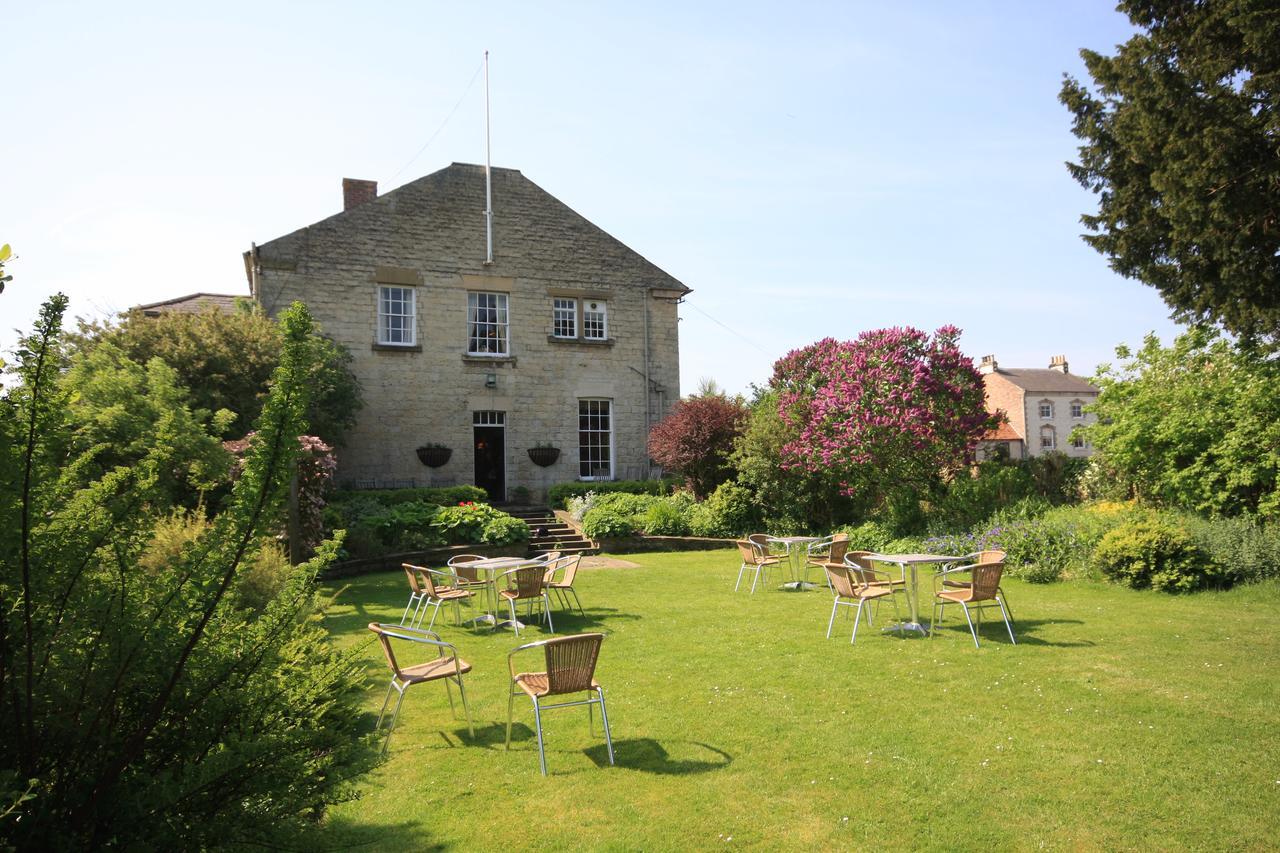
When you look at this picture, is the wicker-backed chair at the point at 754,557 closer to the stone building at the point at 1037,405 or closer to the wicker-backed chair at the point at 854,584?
the wicker-backed chair at the point at 854,584

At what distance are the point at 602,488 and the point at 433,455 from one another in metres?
4.51

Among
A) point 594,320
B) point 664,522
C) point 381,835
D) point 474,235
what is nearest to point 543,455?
point 594,320

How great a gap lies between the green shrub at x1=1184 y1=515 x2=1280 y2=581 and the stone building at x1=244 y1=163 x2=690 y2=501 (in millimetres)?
13860

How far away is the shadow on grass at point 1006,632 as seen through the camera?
7.83m

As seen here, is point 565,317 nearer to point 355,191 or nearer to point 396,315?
point 396,315

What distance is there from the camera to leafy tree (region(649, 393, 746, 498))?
18656mm

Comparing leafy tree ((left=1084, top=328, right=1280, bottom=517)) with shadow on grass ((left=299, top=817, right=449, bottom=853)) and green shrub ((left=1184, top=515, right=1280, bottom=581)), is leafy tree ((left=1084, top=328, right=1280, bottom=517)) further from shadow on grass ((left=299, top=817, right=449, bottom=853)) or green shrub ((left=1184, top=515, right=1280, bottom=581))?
shadow on grass ((left=299, top=817, right=449, bottom=853))

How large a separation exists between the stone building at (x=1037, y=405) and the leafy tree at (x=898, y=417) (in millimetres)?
32541

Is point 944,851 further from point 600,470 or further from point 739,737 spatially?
point 600,470

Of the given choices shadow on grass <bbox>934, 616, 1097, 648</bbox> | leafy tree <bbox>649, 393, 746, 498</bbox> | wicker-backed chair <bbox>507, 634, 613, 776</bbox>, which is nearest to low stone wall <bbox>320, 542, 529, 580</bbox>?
leafy tree <bbox>649, 393, 746, 498</bbox>

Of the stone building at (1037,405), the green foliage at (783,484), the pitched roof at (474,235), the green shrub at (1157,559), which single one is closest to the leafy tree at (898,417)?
the green foliage at (783,484)

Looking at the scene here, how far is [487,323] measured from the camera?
69.7ft

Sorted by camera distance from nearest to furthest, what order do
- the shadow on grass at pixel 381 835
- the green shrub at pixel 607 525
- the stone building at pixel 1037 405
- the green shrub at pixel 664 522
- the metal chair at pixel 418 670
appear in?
the shadow on grass at pixel 381 835 < the metal chair at pixel 418 670 < the green shrub at pixel 607 525 < the green shrub at pixel 664 522 < the stone building at pixel 1037 405

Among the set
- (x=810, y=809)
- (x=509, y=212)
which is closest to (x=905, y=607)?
(x=810, y=809)
